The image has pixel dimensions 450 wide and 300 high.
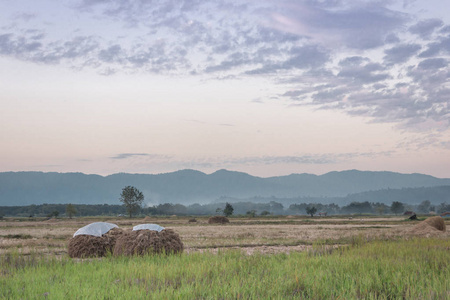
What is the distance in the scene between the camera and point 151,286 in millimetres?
9289

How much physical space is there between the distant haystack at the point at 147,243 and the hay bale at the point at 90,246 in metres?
1.30

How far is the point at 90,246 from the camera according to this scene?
17.2 metres

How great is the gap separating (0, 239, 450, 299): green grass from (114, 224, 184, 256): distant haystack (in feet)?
6.88

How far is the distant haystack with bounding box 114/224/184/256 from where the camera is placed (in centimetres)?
1554

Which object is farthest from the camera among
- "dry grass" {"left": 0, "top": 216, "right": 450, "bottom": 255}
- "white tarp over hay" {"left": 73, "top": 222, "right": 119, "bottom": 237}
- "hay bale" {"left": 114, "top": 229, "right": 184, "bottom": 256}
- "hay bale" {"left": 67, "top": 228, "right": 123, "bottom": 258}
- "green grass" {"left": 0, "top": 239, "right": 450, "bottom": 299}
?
"dry grass" {"left": 0, "top": 216, "right": 450, "bottom": 255}

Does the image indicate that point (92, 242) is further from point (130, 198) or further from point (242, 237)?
point (130, 198)

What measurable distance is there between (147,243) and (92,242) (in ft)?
10.1

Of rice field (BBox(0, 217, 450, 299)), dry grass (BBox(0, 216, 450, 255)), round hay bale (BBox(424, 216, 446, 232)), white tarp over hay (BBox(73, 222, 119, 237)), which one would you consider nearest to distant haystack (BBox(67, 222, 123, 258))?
white tarp over hay (BBox(73, 222, 119, 237))

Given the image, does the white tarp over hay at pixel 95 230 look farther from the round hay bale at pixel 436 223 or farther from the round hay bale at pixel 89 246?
the round hay bale at pixel 436 223

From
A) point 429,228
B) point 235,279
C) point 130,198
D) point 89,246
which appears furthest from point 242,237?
point 130,198

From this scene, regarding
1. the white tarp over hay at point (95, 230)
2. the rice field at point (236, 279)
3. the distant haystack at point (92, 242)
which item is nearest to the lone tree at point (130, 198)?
the white tarp over hay at point (95, 230)

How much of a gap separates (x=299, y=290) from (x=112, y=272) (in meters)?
5.16

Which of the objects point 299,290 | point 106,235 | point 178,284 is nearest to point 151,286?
point 178,284

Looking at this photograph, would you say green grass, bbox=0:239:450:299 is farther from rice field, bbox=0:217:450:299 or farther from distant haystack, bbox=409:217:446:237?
distant haystack, bbox=409:217:446:237
